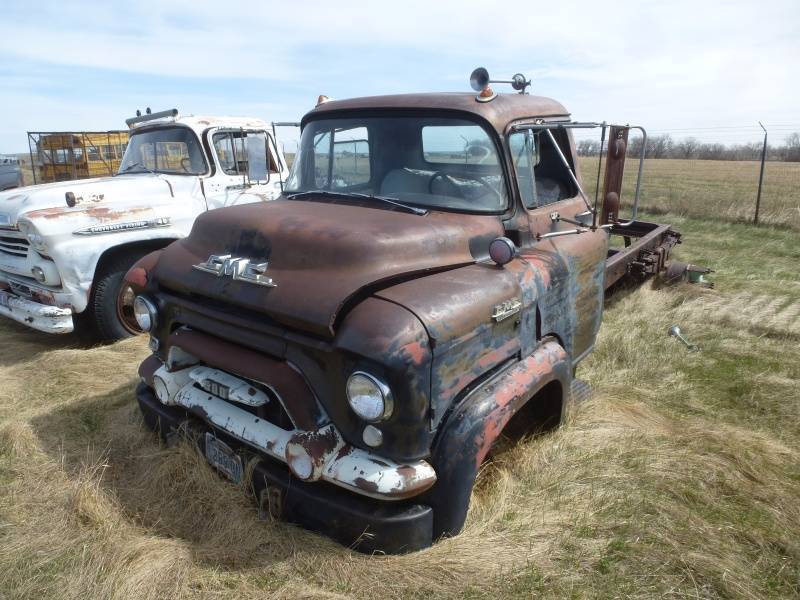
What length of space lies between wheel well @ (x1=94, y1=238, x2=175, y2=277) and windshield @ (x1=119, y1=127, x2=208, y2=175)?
0.98 meters

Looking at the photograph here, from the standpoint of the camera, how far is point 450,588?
2.40m

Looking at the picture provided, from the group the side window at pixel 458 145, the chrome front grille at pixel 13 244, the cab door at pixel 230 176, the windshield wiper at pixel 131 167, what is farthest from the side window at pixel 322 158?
the windshield wiper at pixel 131 167

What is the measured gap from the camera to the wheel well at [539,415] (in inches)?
130

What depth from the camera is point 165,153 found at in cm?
652

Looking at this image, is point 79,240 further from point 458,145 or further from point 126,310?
point 458,145

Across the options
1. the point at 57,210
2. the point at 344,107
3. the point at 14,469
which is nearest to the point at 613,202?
the point at 344,107

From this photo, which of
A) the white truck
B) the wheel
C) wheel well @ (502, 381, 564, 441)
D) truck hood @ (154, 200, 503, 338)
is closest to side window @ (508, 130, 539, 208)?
truck hood @ (154, 200, 503, 338)

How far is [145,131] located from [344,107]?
3.96m

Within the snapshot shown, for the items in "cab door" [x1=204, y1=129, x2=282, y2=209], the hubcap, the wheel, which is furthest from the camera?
"cab door" [x1=204, y1=129, x2=282, y2=209]

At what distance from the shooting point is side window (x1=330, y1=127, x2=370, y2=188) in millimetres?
3625

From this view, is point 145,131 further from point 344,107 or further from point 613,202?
point 613,202

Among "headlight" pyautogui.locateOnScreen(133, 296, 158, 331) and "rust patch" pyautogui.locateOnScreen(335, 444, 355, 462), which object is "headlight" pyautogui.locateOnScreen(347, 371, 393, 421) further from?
"headlight" pyautogui.locateOnScreen(133, 296, 158, 331)

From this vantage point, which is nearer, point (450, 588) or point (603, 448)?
point (450, 588)

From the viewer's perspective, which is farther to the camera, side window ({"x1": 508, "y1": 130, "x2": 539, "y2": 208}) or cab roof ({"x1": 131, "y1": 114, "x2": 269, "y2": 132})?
cab roof ({"x1": 131, "y1": 114, "x2": 269, "y2": 132})
